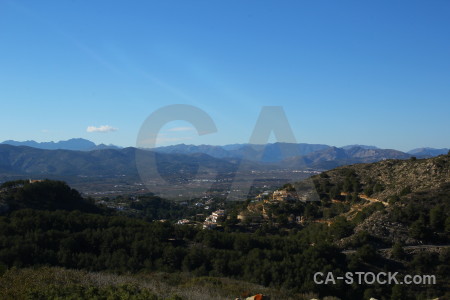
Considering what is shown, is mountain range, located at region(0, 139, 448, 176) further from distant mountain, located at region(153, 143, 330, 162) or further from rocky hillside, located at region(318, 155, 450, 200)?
rocky hillside, located at region(318, 155, 450, 200)

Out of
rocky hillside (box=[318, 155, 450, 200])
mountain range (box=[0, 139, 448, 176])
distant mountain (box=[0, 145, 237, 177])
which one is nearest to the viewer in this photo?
rocky hillside (box=[318, 155, 450, 200])

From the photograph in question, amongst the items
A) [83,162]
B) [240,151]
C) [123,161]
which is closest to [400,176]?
[240,151]

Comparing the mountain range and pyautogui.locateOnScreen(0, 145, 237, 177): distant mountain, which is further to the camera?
pyautogui.locateOnScreen(0, 145, 237, 177): distant mountain

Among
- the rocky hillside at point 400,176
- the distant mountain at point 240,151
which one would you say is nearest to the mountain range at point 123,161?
the distant mountain at point 240,151

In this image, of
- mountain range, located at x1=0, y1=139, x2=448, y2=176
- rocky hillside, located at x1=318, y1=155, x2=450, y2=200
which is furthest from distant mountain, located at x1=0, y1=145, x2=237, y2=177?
rocky hillside, located at x1=318, y1=155, x2=450, y2=200

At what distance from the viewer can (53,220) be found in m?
16.9

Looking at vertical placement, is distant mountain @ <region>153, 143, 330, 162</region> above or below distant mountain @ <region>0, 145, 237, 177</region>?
above

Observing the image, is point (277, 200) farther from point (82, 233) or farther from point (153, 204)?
point (153, 204)

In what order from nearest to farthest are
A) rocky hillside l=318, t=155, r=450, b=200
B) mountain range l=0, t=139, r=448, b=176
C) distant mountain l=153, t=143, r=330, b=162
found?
rocky hillside l=318, t=155, r=450, b=200 → distant mountain l=153, t=143, r=330, b=162 → mountain range l=0, t=139, r=448, b=176

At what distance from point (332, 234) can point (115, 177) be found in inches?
3040

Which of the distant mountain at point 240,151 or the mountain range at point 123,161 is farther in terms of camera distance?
the mountain range at point 123,161

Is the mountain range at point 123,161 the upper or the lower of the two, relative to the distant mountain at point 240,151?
lower

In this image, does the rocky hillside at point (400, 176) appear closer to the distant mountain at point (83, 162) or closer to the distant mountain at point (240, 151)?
the distant mountain at point (240, 151)

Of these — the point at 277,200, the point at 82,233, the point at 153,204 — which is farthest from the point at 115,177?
the point at 82,233
